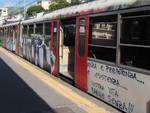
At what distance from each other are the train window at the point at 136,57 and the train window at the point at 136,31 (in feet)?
0.44

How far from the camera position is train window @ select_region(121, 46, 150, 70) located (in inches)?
278

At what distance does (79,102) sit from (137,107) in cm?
226

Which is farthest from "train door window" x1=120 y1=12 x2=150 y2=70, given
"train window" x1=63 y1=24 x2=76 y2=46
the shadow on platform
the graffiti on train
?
"train window" x1=63 y1=24 x2=76 y2=46

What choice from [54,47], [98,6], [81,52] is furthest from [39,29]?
[98,6]

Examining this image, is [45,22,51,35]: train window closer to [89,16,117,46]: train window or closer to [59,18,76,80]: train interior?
[59,18,76,80]: train interior

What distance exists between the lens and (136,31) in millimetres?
7398

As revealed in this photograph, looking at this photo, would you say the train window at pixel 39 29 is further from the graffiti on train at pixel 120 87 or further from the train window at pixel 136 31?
the train window at pixel 136 31

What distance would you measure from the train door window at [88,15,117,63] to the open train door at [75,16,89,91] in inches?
11.2

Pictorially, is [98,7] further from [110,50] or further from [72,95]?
[72,95]

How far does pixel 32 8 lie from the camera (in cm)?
8594

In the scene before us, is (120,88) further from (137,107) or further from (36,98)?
(36,98)

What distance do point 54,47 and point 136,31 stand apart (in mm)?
6901

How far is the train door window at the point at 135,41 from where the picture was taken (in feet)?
23.2

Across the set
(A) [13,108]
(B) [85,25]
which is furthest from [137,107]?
(B) [85,25]
